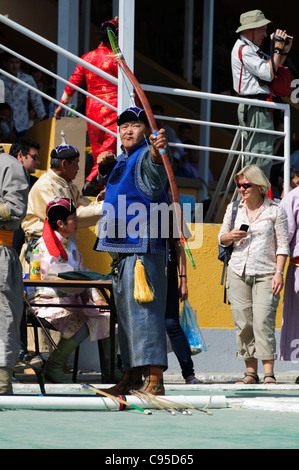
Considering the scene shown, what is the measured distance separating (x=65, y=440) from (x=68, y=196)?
4.08 metres

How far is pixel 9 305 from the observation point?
541cm

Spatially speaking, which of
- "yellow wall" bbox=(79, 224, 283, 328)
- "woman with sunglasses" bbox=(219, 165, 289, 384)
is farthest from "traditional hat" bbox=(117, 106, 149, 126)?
"yellow wall" bbox=(79, 224, 283, 328)

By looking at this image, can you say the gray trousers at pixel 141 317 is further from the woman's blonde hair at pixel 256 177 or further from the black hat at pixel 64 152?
the black hat at pixel 64 152

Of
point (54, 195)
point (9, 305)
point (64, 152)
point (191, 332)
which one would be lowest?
point (191, 332)

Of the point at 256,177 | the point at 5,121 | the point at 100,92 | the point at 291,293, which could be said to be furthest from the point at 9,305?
the point at 5,121

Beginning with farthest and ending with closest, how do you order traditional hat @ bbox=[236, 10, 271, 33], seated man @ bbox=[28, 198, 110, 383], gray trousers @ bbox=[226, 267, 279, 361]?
traditional hat @ bbox=[236, 10, 271, 33], gray trousers @ bbox=[226, 267, 279, 361], seated man @ bbox=[28, 198, 110, 383]

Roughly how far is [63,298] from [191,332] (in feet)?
3.28

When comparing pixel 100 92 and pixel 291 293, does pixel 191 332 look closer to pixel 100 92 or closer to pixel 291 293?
pixel 291 293

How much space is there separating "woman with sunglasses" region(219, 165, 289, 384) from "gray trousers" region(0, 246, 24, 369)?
2.17 meters

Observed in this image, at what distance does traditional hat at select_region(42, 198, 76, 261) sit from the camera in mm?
7133

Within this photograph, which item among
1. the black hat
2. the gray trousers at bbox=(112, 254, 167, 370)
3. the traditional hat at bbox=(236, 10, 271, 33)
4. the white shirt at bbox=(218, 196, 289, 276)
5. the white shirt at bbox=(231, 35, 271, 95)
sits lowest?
the gray trousers at bbox=(112, 254, 167, 370)

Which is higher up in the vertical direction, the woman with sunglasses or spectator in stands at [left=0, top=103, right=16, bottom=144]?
spectator in stands at [left=0, top=103, right=16, bottom=144]

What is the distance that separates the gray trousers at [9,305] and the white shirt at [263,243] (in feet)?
7.18

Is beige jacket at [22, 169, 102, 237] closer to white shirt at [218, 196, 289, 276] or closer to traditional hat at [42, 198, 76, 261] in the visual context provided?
traditional hat at [42, 198, 76, 261]
